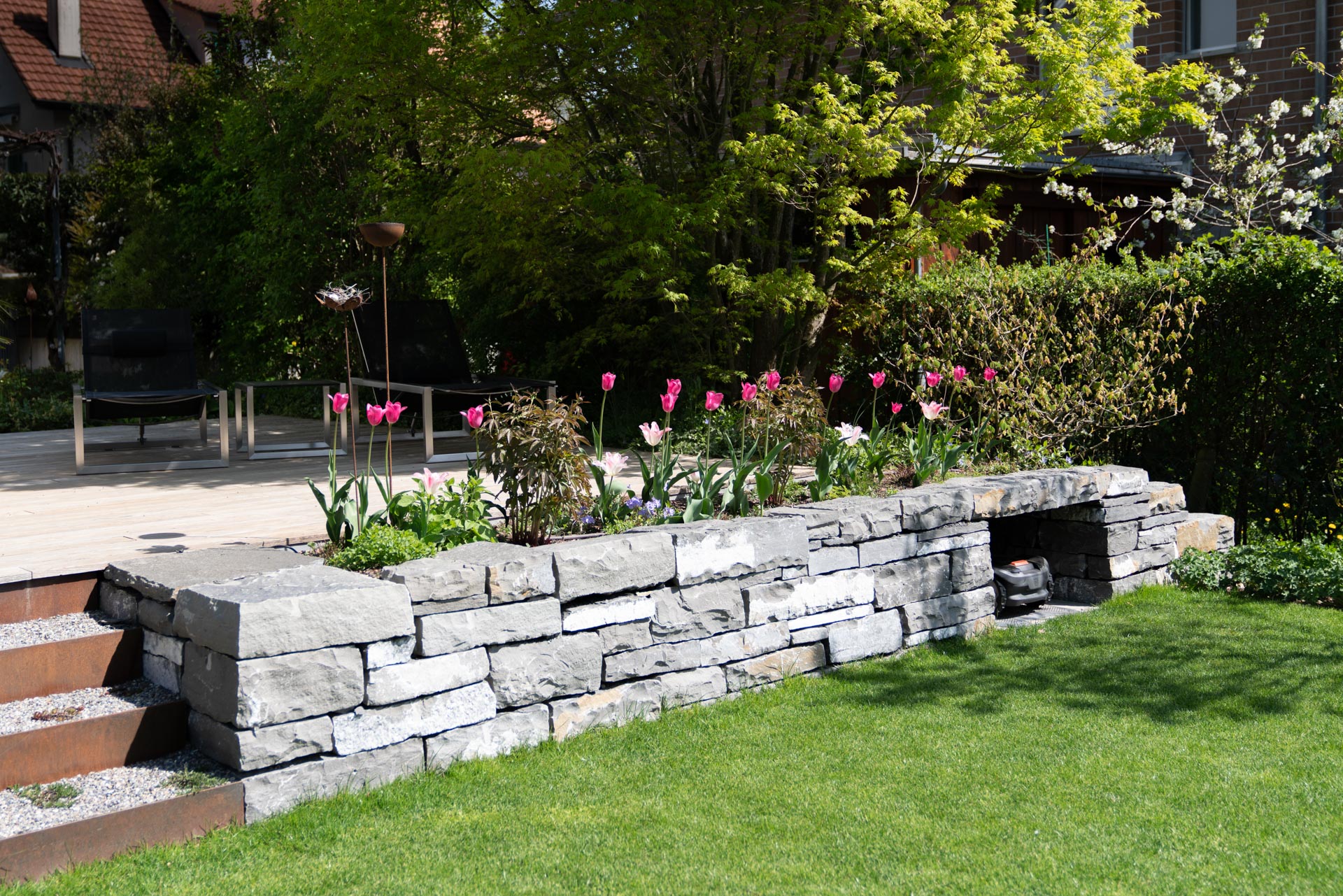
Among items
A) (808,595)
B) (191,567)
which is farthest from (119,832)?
(808,595)

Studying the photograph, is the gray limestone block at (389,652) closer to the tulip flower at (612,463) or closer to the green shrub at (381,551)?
the green shrub at (381,551)

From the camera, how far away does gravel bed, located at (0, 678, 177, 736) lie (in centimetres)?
331

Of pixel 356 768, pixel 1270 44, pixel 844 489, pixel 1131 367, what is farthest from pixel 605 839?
pixel 1270 44

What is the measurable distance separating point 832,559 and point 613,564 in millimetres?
1100

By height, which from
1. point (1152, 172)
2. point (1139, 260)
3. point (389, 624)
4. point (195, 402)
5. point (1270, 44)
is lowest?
point (389, 624)

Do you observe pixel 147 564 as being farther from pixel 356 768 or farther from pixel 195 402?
A: pixel 195 402

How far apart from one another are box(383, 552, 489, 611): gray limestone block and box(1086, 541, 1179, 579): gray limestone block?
11.8ft

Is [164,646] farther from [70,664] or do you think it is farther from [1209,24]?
[1209,24]

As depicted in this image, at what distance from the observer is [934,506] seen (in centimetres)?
514

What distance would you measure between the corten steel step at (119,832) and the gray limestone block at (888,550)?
259 centimetres

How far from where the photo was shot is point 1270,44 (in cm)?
1190

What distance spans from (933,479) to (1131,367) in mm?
2149

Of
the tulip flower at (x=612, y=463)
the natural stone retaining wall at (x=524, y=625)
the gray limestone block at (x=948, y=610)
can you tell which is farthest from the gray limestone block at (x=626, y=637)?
the gray limestone block at (x=948, y=610)

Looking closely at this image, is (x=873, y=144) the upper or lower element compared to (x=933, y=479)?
upper
